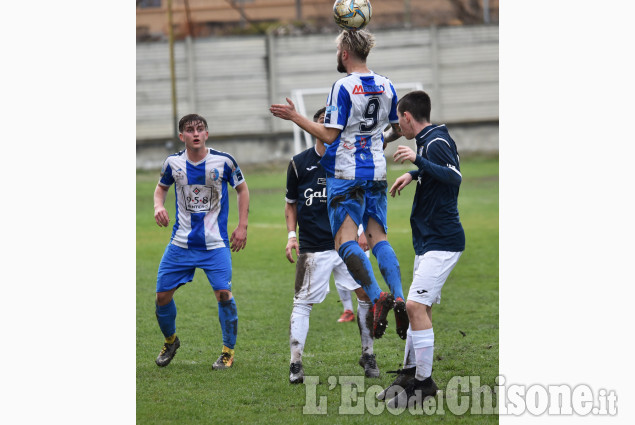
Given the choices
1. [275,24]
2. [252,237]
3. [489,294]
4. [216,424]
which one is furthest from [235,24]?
[216,424]

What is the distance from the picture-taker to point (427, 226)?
6.20 metres

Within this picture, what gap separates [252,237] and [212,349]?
8875 mm

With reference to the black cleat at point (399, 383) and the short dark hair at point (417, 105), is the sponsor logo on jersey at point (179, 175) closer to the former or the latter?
the short dark hair at point (417, 105)

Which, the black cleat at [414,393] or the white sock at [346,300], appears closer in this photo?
the black cleat at [414,393]

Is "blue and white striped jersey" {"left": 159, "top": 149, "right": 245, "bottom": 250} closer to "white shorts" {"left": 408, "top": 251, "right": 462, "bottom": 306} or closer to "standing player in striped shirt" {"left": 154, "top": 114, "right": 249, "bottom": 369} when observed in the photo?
"standing player in striped shirt" {"left": 154, "top": 114, "right": 249, "bottom": 369}

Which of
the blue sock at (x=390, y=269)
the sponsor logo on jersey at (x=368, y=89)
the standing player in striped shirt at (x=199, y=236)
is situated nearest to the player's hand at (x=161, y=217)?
the standing player in striped shirt at (x=199, y=236)

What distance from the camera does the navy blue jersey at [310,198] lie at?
7.36 metres

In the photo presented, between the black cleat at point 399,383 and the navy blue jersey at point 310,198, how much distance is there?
1.38 m

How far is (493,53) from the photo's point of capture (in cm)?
3112

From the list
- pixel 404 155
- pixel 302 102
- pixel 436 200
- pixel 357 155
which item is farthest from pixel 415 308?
pixel 302 102

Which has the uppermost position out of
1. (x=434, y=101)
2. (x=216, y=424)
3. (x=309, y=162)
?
(x=434, y=101)

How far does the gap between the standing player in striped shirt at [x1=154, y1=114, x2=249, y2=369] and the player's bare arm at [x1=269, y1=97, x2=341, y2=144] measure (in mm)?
1532

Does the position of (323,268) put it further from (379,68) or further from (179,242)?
(379,68)

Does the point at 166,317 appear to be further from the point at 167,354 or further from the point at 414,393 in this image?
the point at 414,393
